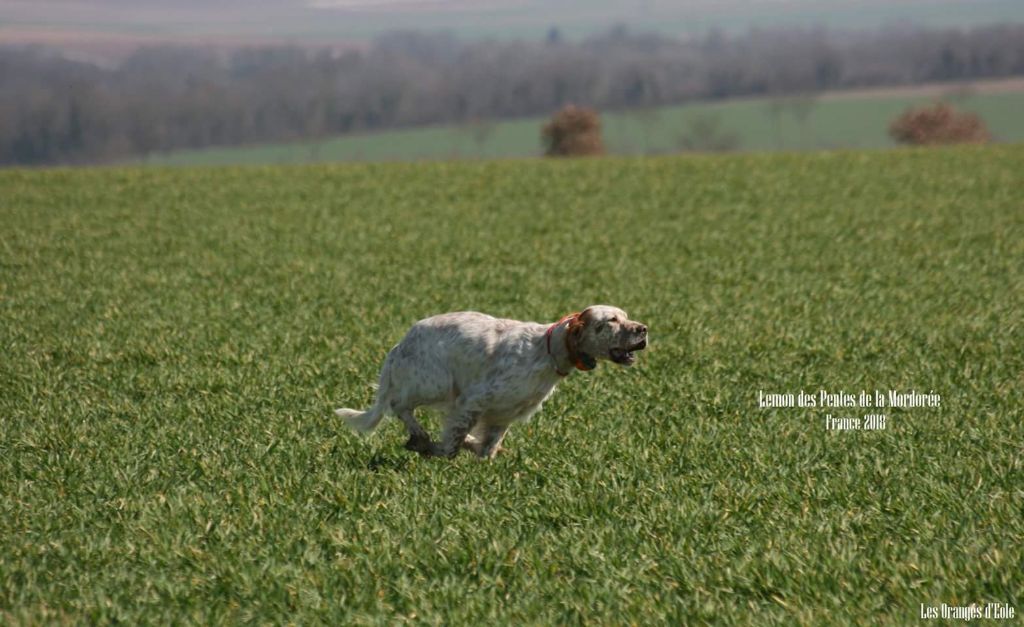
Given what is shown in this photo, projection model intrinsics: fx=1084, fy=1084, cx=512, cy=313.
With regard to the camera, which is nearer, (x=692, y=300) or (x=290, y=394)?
(x=290, y=394)

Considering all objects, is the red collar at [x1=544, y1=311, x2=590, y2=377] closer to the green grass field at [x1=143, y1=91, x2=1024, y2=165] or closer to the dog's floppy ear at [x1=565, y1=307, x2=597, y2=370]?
the dog's floppy ear at [x1=565, y1=307, x2=597, y2=370]

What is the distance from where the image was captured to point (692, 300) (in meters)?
14.4

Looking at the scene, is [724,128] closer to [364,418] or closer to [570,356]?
[364,418]

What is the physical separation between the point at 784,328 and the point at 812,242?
25.4ft

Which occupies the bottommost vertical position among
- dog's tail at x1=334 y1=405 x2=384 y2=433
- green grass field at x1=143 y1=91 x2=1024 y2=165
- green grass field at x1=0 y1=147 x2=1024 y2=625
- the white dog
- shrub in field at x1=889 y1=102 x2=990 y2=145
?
green grass field at x1=143 y1=91 x2=1024 y2=165

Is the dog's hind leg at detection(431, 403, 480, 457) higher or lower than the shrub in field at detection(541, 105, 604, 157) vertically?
higher

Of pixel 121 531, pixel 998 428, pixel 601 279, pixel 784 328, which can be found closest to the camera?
pixel 121 531

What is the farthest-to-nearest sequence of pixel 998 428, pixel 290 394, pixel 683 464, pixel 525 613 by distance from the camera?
pixel 290 394 < pixel 998 428 < pixel 683 464 < pixel 525 613

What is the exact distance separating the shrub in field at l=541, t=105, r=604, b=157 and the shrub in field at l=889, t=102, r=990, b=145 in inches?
624

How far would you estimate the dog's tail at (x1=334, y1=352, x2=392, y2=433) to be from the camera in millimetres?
7629

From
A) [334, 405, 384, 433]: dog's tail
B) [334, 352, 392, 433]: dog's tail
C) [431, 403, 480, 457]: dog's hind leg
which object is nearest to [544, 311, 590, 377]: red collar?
[431, 403, 480, 457]: dog's hind leg

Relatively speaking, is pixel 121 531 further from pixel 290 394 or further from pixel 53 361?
pixel 53 361

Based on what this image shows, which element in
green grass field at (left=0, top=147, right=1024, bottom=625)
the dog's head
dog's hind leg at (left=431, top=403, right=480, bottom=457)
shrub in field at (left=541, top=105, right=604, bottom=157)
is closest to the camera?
green grass field at (left=0, top=147, right=1024, bottom=625)

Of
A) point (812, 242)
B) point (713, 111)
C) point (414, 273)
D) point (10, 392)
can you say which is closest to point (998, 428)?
point (10, 392)
